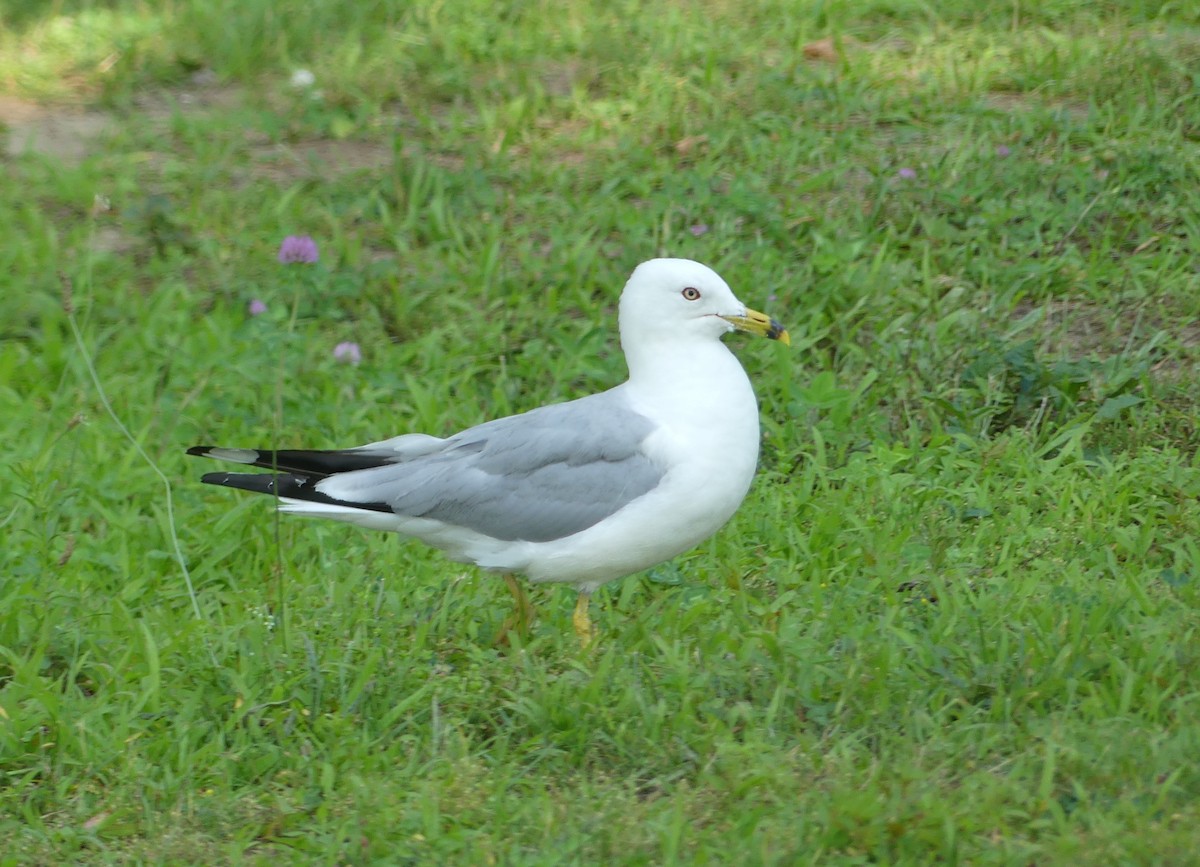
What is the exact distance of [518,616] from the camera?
13.1 feet

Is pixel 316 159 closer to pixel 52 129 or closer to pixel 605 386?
pixel 52 129

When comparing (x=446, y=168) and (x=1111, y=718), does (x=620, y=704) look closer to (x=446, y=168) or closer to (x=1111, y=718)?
(x=1111, y=718)

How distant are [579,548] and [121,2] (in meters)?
6.56

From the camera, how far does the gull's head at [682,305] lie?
153 inches

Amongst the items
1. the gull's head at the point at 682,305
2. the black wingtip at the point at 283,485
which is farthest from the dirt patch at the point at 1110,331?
the black wingtip at the point at 283,485

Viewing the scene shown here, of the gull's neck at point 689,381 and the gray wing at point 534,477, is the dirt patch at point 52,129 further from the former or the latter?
the gull's neck at point 689,381

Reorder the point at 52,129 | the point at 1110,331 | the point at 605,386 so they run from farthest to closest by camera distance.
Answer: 1. the point at 52,129
2. the point at 605,386
3. the point at 1110,331

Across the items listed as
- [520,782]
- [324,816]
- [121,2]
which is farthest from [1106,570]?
[121,2]

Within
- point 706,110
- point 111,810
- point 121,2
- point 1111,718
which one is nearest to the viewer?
point 1111,718

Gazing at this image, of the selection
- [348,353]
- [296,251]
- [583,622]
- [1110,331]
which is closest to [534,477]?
[583,622]

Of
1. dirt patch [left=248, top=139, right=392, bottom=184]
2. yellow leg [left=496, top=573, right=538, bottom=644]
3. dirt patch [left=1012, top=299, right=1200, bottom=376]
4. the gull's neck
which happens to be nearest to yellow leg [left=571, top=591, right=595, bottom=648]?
yellow leg [left=496, top=573, right=538, bottom=644]

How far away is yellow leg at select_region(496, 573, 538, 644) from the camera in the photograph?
394cm

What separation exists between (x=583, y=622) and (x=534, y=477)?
1.29 ft

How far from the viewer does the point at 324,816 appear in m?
3.28
